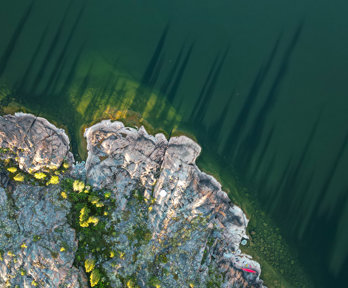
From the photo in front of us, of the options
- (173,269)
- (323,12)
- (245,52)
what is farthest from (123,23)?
(173,269)

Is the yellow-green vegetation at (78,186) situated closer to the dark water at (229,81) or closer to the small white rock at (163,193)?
the dark water at (229,81)

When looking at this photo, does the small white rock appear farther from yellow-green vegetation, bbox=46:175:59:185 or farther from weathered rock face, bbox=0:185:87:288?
yellow-green vegetation, bbox=46:175:59:185

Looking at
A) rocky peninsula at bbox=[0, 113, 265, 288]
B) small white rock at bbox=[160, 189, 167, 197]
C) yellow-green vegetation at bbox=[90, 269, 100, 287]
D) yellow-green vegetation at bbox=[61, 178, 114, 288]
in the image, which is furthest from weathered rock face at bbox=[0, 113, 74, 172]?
yellow-green vegetation at bbox=[90, 269, 100, 287]

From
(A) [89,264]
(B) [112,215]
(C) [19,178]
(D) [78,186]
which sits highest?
(D) [78,186]

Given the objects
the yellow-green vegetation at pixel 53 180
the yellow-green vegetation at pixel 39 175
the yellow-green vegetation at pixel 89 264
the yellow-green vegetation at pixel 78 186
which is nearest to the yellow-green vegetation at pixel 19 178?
the yellow-green vegetation at pixel 39 175

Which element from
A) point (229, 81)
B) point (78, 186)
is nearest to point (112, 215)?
point (78, 186)

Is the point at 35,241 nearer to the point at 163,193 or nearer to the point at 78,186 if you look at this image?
the point at 78,186

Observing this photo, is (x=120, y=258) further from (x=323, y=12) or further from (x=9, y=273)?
(x=323, y=12)
